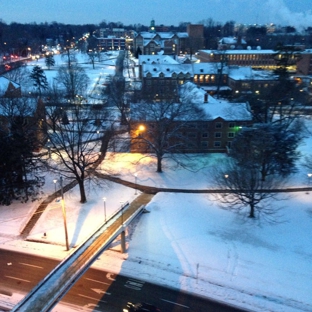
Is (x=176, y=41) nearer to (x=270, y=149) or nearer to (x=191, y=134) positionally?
(x=191, y=134)

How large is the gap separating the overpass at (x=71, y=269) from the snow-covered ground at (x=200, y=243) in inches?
74.5

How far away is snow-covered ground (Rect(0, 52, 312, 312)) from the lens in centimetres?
1927

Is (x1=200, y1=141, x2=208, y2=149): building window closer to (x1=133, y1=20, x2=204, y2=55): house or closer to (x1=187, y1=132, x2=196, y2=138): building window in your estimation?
(x1=187, y1=132, x2=196, y2=138): building window

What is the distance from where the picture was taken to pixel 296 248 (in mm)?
22734

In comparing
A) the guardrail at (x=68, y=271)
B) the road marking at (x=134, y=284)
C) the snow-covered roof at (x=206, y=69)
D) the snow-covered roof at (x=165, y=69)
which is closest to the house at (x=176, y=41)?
the snow-covered roof at (x=206, y=69)

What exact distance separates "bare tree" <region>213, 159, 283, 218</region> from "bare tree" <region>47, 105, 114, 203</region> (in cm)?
1255

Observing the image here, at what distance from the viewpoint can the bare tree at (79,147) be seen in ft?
95.7

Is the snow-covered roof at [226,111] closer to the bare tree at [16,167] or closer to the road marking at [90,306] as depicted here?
the bare tree at [16,167]

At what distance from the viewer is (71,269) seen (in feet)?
57.4

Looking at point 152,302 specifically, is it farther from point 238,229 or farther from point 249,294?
point 238,229

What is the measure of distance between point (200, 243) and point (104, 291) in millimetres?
7736

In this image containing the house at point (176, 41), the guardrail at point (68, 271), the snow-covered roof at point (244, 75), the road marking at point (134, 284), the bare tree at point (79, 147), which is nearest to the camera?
the guardrail at point (68, 271)

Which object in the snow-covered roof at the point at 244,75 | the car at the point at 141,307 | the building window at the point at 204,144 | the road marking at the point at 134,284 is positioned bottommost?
the road marking at the point at 134,284

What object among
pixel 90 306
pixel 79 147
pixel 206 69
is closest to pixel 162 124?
pixel 79 147
